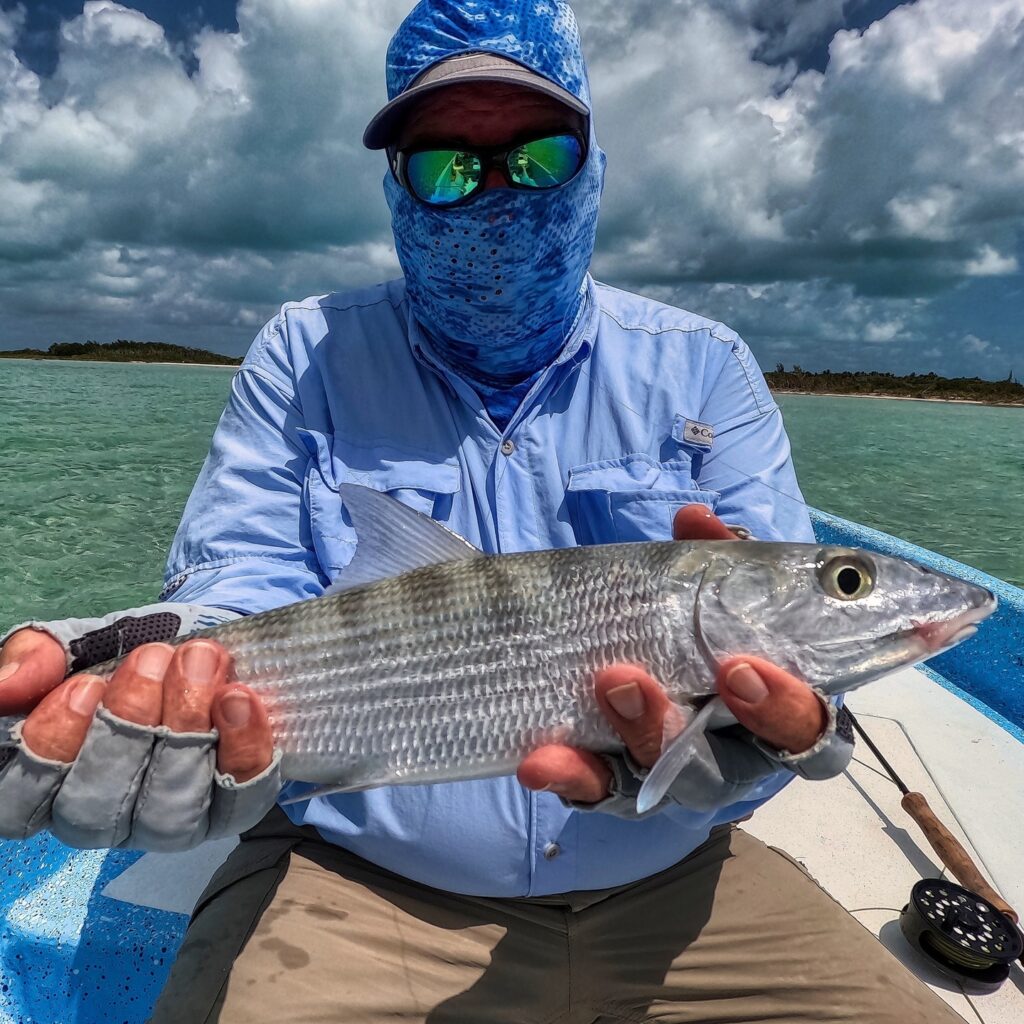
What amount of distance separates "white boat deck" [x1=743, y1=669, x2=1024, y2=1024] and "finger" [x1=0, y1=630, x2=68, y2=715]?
3.23m

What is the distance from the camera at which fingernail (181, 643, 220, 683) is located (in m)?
2.01

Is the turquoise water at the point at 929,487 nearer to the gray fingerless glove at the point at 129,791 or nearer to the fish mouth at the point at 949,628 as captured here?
the fish mouth at the point at 949,628

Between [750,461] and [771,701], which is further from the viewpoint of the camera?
[750,461]

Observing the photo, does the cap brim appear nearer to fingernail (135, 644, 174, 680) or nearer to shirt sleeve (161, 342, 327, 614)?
shirt sleeve (161, 342, 327, 614)

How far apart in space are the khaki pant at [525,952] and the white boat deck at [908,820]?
0.78 metres

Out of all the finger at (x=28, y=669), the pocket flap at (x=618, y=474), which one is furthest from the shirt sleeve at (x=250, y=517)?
the pocket flap at (x=618, y=474)

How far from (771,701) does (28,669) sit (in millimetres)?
1978

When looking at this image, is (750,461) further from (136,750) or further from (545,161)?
(136,750)

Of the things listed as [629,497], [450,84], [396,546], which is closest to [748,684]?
[629,497]

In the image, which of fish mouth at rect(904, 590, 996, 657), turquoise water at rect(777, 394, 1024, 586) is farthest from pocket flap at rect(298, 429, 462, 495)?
turquoise water at rect(777, 394, 1024, 586)

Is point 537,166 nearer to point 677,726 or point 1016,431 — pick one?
point 677,726

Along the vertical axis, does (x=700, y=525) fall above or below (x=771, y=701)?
above

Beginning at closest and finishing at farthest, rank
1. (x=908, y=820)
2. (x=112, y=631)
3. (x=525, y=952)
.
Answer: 1. (x=112, y=631)
2. (x=525, y=952)
3. (x=908, y=820)

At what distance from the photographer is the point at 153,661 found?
6.52ft
